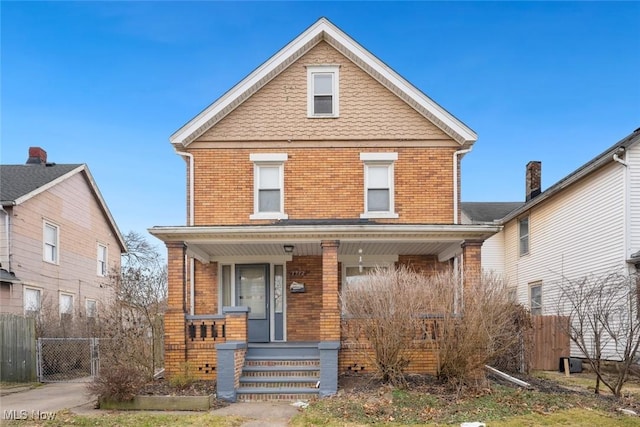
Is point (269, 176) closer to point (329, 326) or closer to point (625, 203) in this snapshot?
point (329, 326)

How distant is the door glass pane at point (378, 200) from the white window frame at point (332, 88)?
235 centimetres

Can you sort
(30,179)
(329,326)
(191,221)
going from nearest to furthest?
(329,326)
(191,221)
(30,179)

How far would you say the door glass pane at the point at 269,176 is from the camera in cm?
1355

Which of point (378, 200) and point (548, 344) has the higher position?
point (378, 200)

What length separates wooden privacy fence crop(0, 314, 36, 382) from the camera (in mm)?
12945

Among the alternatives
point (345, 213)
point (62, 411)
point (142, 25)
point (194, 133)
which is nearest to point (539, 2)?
point (345, 213)

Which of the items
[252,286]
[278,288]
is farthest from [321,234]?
[252,286]

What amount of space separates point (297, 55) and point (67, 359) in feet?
34.9

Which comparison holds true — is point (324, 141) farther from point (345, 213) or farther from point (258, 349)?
point (258, 349)

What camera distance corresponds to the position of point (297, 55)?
13.8 metres

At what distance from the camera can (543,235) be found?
1828 centimetres

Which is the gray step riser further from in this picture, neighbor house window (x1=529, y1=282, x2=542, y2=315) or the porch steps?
neighbor house window (x1=529, y1=282, x2=542, y2=315)

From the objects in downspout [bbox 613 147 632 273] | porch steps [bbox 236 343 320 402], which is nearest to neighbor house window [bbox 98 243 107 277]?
porch steps [bbox 236 343 320 402]

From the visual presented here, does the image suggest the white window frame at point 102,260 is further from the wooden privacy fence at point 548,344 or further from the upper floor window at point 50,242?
the wooden privacy fence at point 548,344
